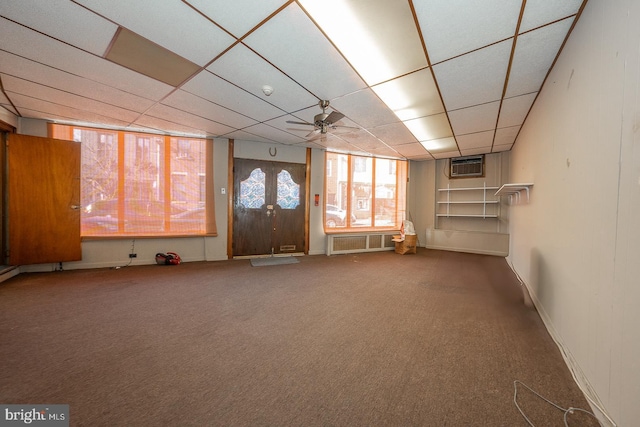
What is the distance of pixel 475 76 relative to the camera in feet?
8.47

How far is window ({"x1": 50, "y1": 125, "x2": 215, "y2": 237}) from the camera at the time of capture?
13.9 feet

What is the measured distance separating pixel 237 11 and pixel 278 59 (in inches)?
23.7

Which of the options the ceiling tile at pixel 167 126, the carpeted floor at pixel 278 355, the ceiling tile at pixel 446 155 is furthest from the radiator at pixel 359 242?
the ceiling tile at pixel 167 126

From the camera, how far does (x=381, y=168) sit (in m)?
6.84

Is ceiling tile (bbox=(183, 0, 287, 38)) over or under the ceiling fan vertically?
over

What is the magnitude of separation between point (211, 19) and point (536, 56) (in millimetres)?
2897

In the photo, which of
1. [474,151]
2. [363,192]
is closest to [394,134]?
[363,192]

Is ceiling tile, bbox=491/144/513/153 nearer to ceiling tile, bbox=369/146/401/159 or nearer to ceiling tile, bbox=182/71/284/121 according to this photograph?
ceiling tile, bbox=369/146/401/159

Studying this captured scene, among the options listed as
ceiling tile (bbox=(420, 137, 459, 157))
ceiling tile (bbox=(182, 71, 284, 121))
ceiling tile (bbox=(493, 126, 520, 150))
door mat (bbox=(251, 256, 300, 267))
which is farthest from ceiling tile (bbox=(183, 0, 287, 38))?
ceiling tile (bbox=(493, 126, 520, 150))

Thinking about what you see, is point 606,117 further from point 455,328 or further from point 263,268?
point 263,268

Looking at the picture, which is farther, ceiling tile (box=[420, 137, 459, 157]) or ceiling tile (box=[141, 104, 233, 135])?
ceiling tile (box=[420, 137, 459, 157])

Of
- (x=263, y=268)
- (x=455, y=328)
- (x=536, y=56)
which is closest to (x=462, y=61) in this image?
(x=536, y=56)

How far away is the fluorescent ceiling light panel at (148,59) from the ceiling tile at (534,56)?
3099 mm

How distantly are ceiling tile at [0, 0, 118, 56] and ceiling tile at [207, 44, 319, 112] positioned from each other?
0.84 metres
